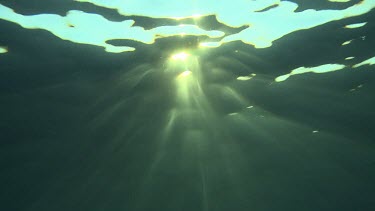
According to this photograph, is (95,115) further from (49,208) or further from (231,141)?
(49,208)

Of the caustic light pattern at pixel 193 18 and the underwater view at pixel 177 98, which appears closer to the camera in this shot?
the caustic light pattern at pixel 193 18

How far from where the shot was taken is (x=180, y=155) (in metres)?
18.2

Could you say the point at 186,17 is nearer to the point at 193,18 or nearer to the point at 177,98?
the point at 193,18

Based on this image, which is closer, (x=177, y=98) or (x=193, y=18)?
(x=193, y=18)

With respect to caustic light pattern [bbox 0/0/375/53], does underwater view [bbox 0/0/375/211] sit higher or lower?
lower

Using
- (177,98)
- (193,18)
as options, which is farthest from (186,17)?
(177,98)

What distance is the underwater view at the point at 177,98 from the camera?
999 cm

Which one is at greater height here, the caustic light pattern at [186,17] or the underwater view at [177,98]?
the caustic light pattern at [186,17]

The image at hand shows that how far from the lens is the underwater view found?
32.8 feet

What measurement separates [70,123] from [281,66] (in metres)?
8.46

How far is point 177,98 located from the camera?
544 inches

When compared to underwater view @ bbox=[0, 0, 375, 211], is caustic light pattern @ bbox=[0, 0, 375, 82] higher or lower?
higher

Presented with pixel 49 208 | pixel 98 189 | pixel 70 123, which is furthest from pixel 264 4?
pixel 49 208

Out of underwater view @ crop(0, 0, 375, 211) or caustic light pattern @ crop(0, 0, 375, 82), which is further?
underwater view @ crop(0, 0, 375, 211)
